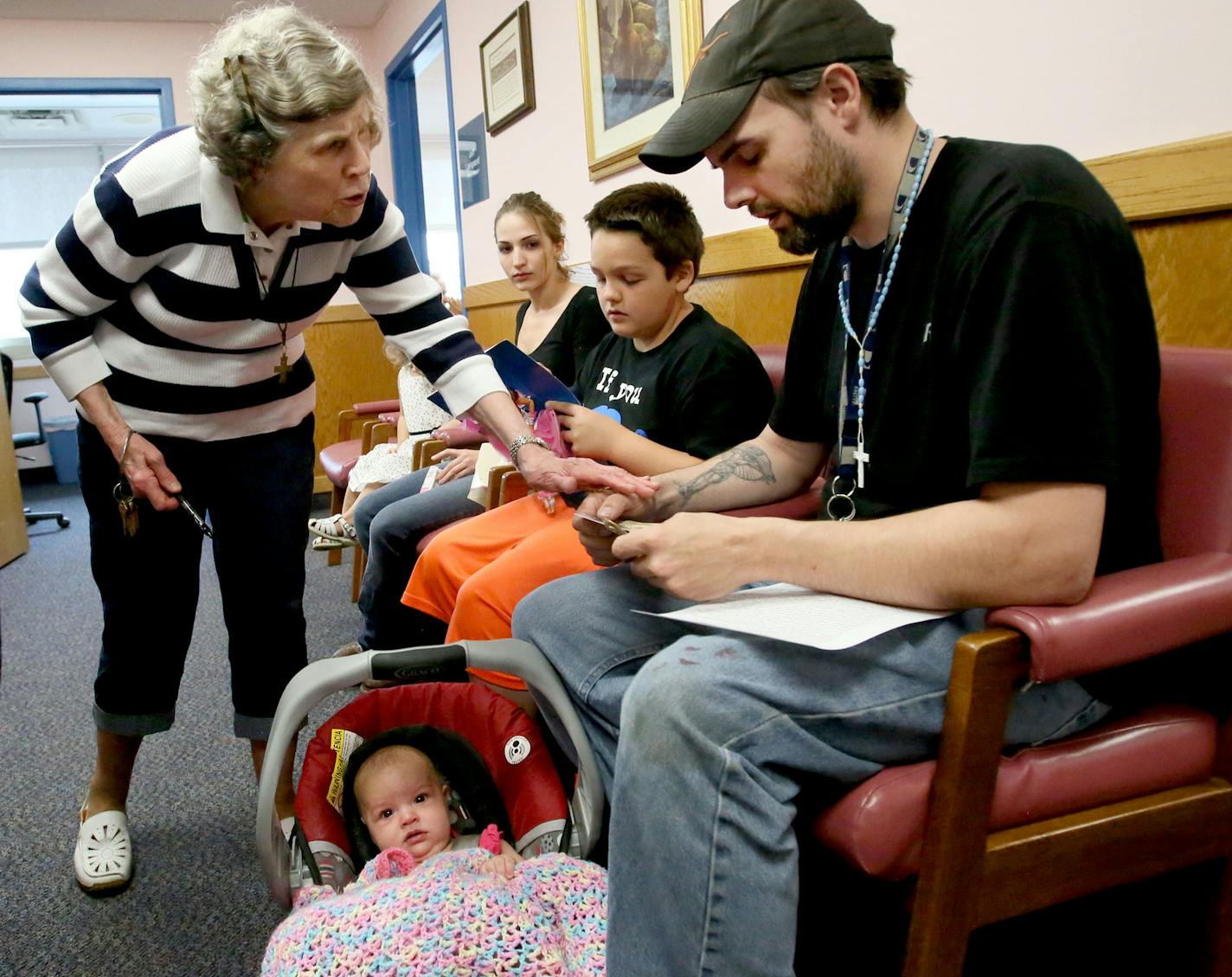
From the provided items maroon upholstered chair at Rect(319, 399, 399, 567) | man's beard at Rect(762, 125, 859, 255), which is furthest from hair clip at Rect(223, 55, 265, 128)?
maroon upholstered chair at Rect(319, 399, 399, 567)

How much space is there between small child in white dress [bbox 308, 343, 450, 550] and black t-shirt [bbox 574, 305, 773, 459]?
125 centimetres

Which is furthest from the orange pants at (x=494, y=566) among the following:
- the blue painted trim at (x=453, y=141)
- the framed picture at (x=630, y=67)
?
the blue painted trim at (x=453, y=141)

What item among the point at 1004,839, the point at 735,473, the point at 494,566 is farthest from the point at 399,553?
the point at 1004,839

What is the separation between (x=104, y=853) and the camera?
5.36ft

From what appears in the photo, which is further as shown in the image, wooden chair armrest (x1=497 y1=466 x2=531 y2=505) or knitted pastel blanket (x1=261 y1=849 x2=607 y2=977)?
wooden chair armrest (x1=497 y1=466 x2=531 y2=505)

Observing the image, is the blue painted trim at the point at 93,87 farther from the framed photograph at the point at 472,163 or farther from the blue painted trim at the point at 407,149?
the framed photograph at the point at 472,163

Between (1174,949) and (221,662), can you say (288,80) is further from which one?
(221,662)

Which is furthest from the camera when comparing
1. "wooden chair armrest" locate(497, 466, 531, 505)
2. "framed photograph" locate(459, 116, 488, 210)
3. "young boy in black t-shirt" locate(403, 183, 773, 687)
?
"framed photograph" locate(459, 116, 488, 210)

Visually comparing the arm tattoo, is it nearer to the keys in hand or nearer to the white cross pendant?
the white cross pendant

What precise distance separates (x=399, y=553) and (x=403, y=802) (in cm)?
108

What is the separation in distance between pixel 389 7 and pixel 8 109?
4.47 metres

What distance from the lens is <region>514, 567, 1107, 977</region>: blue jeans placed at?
877mm

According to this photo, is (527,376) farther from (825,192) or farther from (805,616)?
(805,616)

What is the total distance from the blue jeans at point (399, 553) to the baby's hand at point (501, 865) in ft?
3.80
